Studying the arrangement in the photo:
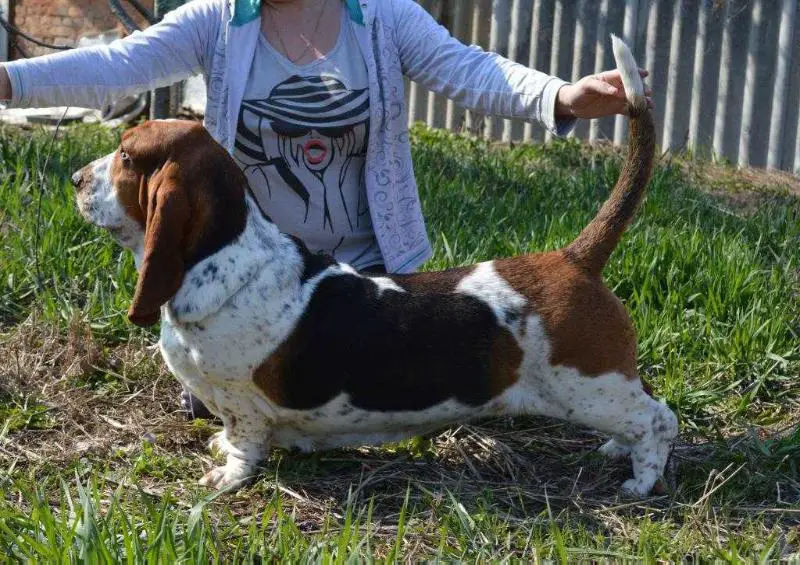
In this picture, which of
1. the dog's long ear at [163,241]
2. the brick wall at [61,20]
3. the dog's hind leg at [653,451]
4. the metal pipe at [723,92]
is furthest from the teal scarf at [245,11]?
the brick wall at [61,20]

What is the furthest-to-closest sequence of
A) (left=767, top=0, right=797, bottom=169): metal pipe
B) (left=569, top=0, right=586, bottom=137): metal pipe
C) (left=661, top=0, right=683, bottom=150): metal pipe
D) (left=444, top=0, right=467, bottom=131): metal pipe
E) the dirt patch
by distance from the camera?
1. (left=444, top=0, right=467, bottom=131): metal pipe
2. (left=569, top=0, right=586, bottom=137): metal pipe
3. (left=661, top=0, right=683, bottom=150): metal pipe
4. (left=767, top=0, right=797, bottom=169): metal pipe
5. the dirt patch

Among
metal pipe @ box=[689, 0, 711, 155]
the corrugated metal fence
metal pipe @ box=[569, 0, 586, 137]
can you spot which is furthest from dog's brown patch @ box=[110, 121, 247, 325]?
metal pipe @ box=[569, 0, 586, 137]

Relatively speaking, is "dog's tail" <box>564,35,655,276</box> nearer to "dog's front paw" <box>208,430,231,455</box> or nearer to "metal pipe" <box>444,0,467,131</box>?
"dog's front paw" <box>208,430,231,455</box>

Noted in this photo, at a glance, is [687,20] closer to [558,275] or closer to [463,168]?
[463,168]

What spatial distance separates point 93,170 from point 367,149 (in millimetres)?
1018

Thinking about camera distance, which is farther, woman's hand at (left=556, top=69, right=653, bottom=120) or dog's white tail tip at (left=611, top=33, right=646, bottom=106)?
woman's hand at (left=556, top=69, right=653, bottom=120)

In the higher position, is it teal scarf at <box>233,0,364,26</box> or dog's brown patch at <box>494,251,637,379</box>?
teal scarf at <box>233,0,364,26</box>

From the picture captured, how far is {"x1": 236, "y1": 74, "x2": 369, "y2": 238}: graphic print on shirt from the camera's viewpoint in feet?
12.7

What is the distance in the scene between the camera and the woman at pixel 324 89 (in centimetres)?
375

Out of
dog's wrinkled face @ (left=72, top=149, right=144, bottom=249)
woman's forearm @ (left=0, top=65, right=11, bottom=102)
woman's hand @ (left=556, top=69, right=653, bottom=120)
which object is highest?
woman's hand @ (left=556, top=69, right=653, bottom=120)

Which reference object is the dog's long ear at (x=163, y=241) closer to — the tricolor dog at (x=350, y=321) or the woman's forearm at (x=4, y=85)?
the tricolor dog at (x=350, y=321)

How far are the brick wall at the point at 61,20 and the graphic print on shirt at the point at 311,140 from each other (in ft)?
17.7

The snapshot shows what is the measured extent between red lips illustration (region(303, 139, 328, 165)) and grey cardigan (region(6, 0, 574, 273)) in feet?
0.50

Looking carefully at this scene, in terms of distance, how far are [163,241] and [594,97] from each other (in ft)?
4.26
